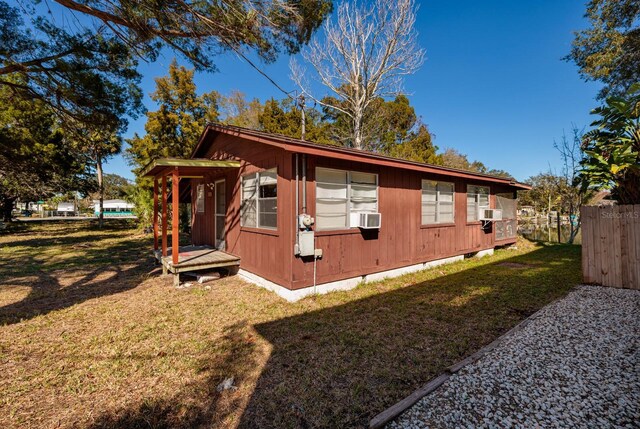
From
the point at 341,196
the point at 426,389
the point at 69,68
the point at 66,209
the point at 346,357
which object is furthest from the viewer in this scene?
the point at 66,209

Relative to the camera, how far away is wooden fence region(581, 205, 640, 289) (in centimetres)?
523

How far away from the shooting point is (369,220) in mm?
5742

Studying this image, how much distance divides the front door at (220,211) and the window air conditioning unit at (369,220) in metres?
3.88

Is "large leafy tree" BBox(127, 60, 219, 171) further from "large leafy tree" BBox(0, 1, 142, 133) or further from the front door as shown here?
the front door

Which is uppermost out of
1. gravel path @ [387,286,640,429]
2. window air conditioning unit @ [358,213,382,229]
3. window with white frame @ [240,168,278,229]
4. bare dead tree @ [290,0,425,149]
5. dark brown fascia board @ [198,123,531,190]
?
bare dead tree @ [290,0,425,149]

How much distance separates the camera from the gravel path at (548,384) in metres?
2.09

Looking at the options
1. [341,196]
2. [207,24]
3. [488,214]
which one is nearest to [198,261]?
[341,196]

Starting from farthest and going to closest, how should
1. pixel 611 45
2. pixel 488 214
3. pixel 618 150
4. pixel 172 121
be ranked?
pixel 172 121, pixel 611 45, pixel 488 214, pixel 618 150

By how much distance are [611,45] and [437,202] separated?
10.2 meters

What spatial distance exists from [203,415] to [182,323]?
2.19 meters

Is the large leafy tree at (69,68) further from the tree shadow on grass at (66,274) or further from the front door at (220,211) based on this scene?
the tree shadow on grass at (66,274)

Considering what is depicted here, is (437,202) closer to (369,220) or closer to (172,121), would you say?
(369,220)

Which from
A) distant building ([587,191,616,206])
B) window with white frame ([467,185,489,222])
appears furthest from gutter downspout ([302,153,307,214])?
distant building ([587,191,616,206])

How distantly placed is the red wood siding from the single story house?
0.02 metres
